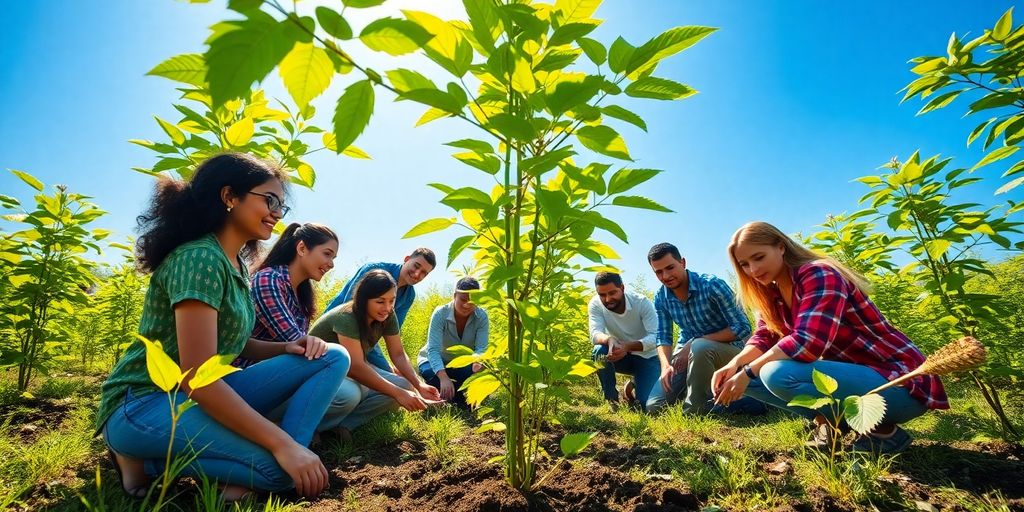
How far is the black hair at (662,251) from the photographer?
4420mm

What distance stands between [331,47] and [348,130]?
0.43ft

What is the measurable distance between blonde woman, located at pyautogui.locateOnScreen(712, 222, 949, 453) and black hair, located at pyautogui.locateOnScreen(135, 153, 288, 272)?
248cm

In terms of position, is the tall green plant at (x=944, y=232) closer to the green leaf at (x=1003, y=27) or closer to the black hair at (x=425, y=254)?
the green leaf at (x=1003, y=27)

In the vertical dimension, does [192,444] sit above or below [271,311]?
below

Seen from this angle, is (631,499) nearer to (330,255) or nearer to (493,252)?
(493,252)

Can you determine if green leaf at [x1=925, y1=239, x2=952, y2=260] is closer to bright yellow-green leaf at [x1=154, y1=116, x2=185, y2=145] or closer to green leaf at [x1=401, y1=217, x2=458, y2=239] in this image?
green leaf at [x1=401, y1=217, x2=458, y2=239]

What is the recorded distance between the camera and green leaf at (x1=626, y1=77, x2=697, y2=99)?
113cm

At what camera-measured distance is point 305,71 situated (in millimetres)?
728

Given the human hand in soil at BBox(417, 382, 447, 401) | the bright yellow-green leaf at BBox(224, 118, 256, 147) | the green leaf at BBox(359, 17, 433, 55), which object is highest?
the bright yellow-green leaf at BBox(224, 118, 256, 147)

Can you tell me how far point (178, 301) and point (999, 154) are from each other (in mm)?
3264

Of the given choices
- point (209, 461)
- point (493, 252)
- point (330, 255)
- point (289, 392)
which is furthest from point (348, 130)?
point (330, 255)

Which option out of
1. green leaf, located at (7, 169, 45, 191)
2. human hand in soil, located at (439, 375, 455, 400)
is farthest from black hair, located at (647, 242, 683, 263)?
green leaf, located at (7, 169, 45, 191)

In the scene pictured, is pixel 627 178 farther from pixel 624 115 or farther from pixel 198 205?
pixel 198 205

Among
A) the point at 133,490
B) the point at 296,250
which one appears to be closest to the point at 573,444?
the point at 133,490
